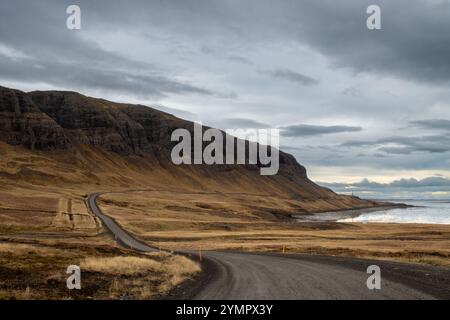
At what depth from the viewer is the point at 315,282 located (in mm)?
23078

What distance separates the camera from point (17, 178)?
191m

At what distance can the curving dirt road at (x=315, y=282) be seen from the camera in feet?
63.3

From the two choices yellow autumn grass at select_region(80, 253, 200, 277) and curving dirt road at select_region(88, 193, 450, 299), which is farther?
yellow autumn grass at select_region(80, 253, 200, 277)

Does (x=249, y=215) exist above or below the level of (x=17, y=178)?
below

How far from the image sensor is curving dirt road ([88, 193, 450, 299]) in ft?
63.3

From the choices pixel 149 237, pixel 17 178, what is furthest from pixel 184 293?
pixel 17 178

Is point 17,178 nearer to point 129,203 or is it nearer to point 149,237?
point 129,203

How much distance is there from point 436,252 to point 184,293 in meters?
32.1

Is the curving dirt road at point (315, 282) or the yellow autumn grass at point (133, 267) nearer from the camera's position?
the curving dirt road at point (315, 282)

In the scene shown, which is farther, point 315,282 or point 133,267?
point 133,267
